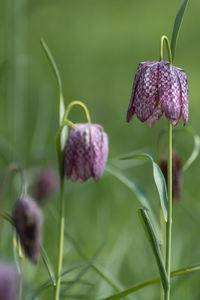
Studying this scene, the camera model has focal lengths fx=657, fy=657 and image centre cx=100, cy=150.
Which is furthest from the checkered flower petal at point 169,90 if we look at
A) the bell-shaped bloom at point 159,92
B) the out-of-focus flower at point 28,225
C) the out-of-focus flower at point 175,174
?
the out-of-focus flower at point 175,174

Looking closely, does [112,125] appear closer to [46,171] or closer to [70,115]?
[70,115]

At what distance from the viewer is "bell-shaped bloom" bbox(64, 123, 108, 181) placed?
4.56 feet

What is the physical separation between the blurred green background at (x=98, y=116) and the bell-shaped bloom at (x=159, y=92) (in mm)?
488

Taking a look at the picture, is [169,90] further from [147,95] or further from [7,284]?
[7,284]

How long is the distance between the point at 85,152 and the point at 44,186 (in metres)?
1.00

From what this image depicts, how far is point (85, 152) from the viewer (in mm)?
1427

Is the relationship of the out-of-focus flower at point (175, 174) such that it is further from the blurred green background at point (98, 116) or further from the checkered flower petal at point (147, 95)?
the checkered flower petal at point (147, 95)

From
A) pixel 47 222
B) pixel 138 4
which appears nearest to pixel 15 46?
pixel 47 222

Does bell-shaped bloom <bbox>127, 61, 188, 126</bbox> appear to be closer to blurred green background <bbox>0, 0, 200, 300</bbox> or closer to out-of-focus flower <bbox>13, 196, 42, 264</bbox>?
out-of-focus flower <bbox>13, 196, 42, 264</bbox>

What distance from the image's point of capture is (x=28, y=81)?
16.6ft

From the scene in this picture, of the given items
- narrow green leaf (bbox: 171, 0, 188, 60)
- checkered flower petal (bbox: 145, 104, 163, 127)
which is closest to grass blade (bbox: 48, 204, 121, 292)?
checkered flower petal (bbox: 145, 104, 163, 127)

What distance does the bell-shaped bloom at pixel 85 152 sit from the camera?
1390 millimetres

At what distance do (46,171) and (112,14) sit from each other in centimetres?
473

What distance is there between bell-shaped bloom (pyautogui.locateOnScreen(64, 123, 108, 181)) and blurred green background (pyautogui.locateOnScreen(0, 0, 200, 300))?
1.00 ft
